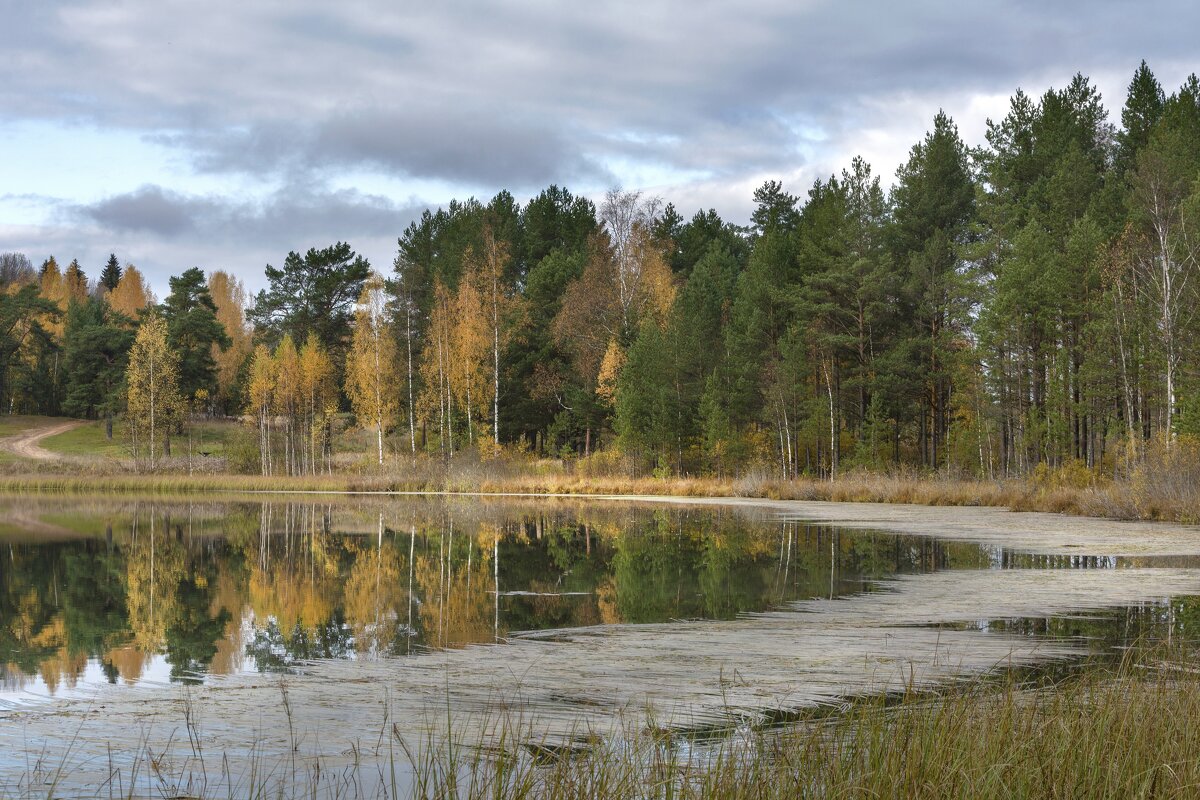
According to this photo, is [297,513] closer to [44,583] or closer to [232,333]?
[44,583]

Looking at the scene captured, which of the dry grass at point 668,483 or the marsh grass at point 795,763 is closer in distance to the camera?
the marsh grass at point 795,763

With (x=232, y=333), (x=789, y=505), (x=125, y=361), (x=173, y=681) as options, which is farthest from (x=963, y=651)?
(x=232, y=333)

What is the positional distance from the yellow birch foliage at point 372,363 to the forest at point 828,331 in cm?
16

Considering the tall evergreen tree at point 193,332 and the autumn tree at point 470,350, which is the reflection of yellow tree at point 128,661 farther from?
the tall evergreen tree at point 193,332

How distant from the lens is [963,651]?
9.88 meters

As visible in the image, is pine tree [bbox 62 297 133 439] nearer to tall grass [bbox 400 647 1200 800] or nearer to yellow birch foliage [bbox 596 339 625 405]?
yellow birch foliage [bbox 596 339 625 405]

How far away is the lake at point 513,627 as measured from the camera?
731cm

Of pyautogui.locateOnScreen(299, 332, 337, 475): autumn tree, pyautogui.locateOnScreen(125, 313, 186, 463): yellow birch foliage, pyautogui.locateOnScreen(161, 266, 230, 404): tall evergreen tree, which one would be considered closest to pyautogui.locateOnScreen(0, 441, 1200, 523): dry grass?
pyautogui.locateOnScreen(299, 332, 337, 475): autumn tree

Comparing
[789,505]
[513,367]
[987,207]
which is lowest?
[789,505]

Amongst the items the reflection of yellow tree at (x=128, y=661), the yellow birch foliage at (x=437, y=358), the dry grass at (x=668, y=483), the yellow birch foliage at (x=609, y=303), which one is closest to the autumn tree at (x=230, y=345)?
the dry grass at (x=668, y=483)

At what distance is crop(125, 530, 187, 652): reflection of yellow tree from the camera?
13.2 metres

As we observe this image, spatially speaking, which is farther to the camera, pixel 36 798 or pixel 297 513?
pixel 297 513

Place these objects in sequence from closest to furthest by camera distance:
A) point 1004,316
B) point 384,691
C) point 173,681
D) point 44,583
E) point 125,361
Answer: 1. point 384,691
2. point 173,681
3. point 44,583
4. point 1004,316
5. point 125,361

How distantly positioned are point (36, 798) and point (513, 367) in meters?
53.6
